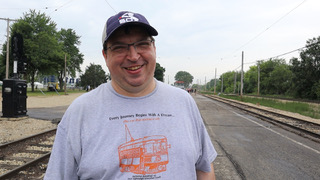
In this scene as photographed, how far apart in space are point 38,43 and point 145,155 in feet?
164

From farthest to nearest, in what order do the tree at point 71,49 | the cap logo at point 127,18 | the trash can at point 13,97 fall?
the tree at point 71,49
the trash can at point 13,97
the cap logo at point 127,18

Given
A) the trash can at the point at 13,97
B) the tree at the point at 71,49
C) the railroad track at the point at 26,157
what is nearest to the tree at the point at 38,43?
the tree at the point at 71,49

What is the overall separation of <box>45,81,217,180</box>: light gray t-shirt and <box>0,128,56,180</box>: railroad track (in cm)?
375

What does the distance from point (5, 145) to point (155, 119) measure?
21.4 feet

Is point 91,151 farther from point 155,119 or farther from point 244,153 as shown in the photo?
point 244,153

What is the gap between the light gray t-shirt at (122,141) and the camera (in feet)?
4.42

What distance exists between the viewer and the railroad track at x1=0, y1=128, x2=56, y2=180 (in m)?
4.54

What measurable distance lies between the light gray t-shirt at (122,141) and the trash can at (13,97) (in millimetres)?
11030

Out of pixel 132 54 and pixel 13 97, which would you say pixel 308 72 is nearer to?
pixel 13 97

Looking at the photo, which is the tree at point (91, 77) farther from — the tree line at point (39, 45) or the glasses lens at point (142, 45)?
the glasses lens at point (142, 45)

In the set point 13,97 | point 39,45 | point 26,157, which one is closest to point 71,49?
point 39,45

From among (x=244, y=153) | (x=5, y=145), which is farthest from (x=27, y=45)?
(x=244, y=153)

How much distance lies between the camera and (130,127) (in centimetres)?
142

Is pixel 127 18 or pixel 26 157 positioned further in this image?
pixel 26 157
